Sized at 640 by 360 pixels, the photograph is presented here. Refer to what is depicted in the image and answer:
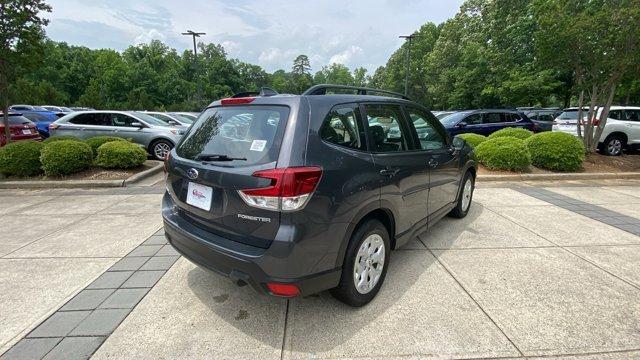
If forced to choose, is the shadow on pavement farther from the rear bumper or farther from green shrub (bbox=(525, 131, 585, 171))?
green shrub (bbox=(525, 131, 585, 171))

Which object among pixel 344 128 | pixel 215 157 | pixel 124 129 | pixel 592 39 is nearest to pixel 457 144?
pixel 344 128

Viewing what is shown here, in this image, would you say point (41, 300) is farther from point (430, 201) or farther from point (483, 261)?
point (483, 261)

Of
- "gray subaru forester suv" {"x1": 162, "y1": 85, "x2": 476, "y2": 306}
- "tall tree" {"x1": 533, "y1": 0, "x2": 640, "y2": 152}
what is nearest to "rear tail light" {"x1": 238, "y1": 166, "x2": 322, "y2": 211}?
"gray subaru forester suv" {"x1": 162, "y1": 85, "x2": 476, "y2": 306}

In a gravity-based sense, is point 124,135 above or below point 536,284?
above

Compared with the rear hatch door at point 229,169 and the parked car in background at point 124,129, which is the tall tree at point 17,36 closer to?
the parked car in background at point 124,129

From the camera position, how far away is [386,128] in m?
3.18

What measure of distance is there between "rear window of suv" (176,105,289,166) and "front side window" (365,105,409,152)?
0.84 m

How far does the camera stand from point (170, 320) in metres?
2.66

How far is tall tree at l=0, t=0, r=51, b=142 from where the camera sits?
870cm

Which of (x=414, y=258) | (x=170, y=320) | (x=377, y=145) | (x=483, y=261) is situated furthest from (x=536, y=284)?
(x=170, y=320)

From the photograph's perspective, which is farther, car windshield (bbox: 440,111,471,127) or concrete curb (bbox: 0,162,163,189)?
car windshield (bbox: 440,111,471,127)

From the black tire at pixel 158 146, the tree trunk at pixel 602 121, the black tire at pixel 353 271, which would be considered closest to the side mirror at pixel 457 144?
the black tire at pixel 353 271

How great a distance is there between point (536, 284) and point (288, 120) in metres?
2.74

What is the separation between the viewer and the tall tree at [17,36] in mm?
8695
